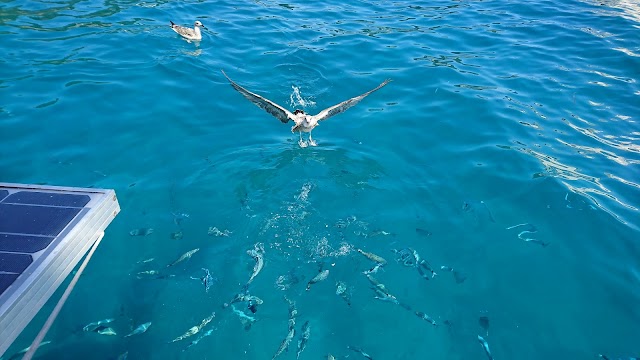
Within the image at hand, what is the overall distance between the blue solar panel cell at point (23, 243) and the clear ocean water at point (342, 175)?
1.96m

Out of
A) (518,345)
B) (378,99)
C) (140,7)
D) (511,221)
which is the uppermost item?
(140,7)

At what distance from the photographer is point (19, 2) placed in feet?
57.2

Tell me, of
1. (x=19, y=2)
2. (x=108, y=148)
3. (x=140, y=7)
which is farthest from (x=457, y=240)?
(x=19, y=2)

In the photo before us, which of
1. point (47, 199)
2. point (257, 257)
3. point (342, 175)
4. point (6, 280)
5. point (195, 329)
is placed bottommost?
point (195, 329)

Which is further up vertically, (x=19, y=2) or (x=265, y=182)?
(x=19, y=2)

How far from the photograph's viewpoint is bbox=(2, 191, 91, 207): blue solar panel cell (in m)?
6.67

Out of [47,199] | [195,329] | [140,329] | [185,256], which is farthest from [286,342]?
[47,199]

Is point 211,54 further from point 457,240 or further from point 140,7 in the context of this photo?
point 457,240

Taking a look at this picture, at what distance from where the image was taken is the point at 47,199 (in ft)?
22.2

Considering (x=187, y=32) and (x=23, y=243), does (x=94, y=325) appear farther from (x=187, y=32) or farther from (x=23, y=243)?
(x=187, y=32)

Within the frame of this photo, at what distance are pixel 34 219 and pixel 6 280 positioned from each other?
121 cm

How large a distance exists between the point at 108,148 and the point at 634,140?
44.5 feet

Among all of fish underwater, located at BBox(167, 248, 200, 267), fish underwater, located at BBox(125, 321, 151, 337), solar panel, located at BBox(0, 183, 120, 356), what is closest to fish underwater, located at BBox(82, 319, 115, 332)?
fish underwater, located at BBox(125, 321, 151, 337)

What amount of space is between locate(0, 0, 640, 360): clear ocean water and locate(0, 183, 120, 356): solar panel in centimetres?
180
